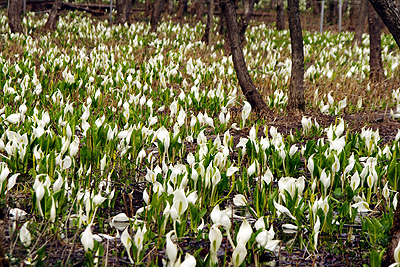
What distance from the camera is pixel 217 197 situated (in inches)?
128

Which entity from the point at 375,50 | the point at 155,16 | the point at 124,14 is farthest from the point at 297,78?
the point at 124,14

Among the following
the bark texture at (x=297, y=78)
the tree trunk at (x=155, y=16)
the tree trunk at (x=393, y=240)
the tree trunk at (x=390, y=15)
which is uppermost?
→ the tree trunk at (x=155, y=16)

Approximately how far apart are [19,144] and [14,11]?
9609 millimetres

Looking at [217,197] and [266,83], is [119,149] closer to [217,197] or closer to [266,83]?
[217,197]

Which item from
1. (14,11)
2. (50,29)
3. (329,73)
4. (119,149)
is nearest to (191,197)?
(119,149)

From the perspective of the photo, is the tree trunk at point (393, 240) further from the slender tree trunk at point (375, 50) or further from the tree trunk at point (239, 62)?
the slender tree trunk at point (375, 50)

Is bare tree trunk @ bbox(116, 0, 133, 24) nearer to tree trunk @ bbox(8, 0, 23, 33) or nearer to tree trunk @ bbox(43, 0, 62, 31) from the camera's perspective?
tree trunk @ bbox(43, 0, 62, 31)

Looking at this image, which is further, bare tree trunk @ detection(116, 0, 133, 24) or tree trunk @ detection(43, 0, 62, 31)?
bare tree trunk @ detection(116, 0, 133, 24)

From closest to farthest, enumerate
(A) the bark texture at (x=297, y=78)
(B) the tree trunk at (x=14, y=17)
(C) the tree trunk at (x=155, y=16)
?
(A) the bark texture at (x=297, y=78), (B) the tree trunk at (x=14, y=17), (C) the tree trunk at (x=155, y=16)

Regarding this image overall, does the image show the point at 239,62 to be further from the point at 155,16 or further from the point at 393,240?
the point at 155,16

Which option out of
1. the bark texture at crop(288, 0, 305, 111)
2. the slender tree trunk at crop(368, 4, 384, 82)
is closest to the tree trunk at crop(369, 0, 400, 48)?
the bark texture at crop(288, 0, 305, 111)

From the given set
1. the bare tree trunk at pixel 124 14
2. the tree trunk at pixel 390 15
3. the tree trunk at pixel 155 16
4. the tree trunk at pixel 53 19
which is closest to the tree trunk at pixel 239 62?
the tree trunk at pixel 390 15

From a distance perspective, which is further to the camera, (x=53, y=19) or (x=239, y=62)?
(x=53, y=19)

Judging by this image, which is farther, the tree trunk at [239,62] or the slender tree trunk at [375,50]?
the slender tree trunk at [375,50]
